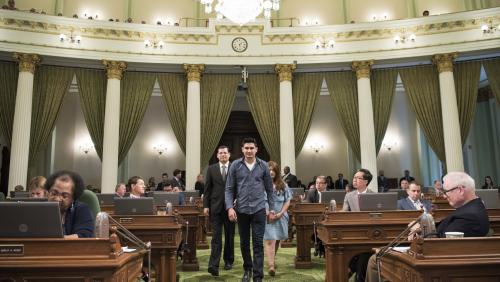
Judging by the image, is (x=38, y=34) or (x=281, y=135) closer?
(x=38, y=34)

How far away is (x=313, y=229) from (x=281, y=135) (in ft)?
22.3

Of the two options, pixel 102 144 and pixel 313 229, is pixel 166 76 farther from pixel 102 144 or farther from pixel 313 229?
pixel 313 229

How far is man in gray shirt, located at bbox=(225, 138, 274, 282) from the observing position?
13.6 ft

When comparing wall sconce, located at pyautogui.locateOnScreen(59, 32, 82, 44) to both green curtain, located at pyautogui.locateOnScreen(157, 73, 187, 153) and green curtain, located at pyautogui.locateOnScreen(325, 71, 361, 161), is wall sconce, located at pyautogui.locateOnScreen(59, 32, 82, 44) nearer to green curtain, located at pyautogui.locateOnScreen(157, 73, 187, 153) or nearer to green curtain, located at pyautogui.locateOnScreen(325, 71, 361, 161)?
green curtain, located at pyautogui.locateOnScreen(157, 73, 187, 153)

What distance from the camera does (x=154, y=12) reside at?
14.0 meters

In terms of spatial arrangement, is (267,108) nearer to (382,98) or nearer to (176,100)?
(176,100)

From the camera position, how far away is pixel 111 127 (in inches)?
481

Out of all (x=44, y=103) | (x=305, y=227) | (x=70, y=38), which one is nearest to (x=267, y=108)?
(x=70, y=38)

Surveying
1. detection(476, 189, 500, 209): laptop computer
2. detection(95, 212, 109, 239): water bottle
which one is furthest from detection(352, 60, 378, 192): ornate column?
detection(95, 212, 109, 239): water bottle

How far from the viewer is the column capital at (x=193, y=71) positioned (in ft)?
41.8

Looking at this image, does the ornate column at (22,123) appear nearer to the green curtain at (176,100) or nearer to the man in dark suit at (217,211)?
the green curtain at (176,100)

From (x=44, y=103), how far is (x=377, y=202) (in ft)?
35.7

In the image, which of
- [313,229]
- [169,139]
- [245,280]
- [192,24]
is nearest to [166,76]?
[192,24]

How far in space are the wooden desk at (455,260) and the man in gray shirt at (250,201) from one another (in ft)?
6.73
